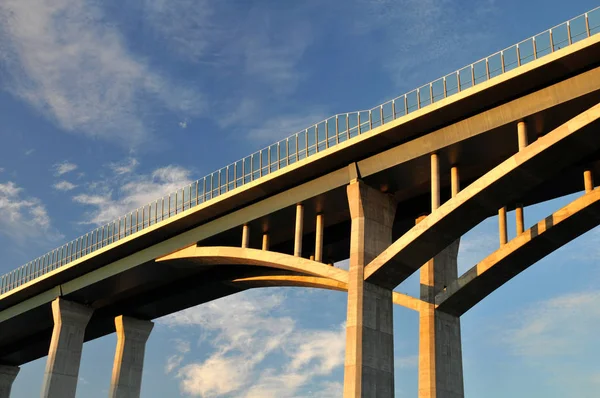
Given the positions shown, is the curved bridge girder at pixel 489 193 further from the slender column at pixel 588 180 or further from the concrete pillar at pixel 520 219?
the slender column at pixel 588 180

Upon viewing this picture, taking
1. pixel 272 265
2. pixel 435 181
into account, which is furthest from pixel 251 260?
pixel 435 181

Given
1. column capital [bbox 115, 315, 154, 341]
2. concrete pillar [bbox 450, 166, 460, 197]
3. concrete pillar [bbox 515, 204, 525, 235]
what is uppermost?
column capital [bbox 115, 315, 154, 341]

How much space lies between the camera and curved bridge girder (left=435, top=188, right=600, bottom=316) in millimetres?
32906

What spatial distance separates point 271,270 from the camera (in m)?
48.1

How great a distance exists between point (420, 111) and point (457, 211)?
15.3 feet

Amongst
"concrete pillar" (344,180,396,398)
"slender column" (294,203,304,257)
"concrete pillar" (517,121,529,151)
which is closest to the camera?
"concrete pillar" (517,121,529,151)

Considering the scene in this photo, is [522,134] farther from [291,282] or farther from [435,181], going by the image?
[291,282]

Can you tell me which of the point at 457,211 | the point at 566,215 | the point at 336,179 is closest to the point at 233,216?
the point at 336,179

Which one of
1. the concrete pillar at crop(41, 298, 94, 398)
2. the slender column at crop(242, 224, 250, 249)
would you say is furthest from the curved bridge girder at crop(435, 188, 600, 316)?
the concrete pillar at crop(41, 298, 94, 398)

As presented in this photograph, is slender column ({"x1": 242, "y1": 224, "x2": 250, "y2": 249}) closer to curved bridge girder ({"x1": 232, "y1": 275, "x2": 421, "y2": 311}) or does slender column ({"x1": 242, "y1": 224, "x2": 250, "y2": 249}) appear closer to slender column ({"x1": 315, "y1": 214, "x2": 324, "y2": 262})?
slender column ({"x1": 315, "y1": 214, "x2": 324, "y2": 262})

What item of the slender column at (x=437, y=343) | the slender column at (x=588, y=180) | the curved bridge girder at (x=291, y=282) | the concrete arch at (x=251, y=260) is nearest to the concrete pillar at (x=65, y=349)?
the concrete arch at (x=251, y=260)

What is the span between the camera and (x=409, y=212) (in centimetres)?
4147

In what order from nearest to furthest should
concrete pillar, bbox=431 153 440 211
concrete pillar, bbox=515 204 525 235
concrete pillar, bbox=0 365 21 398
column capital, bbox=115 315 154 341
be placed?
concrete pillar, bbox=431 153 440 211 → concrete pillar, bbox=515 204 525 235 → column capital, bbox=115 315 154 341 → concrete pillar, bbox=0 365 21 398

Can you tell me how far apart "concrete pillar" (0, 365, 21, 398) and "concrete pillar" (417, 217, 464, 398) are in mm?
56980
